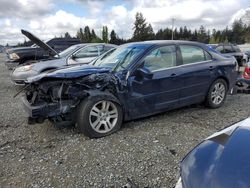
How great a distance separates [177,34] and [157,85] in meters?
77.1

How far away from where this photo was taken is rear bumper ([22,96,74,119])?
4320 millimetres

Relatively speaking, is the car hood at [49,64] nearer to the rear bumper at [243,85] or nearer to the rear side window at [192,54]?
A: the rear side window at [192,54]

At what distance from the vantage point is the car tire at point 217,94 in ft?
19.7

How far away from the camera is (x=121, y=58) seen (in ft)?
16.9

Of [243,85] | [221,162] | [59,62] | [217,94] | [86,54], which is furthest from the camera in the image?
[86,54]

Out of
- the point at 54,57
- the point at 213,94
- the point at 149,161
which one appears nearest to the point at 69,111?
the point at 149,161

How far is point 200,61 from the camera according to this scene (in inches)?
230

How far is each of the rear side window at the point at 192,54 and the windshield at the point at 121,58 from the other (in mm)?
913

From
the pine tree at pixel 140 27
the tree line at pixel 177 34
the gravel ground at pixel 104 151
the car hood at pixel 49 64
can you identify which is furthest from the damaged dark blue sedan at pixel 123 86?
the pine tree at pixel 140 27

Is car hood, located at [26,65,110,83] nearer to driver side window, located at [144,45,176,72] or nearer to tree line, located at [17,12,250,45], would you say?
driver side window, located at [144,45,176,72]

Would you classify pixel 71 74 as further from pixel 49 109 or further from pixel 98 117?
pixel 98 117

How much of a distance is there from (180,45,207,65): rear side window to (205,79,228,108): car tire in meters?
0.64

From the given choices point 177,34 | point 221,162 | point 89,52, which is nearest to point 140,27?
point 177,34

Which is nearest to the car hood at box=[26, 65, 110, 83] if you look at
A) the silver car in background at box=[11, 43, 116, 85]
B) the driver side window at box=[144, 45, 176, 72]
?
the driver side window at box=[144, 45, 176, 72]
